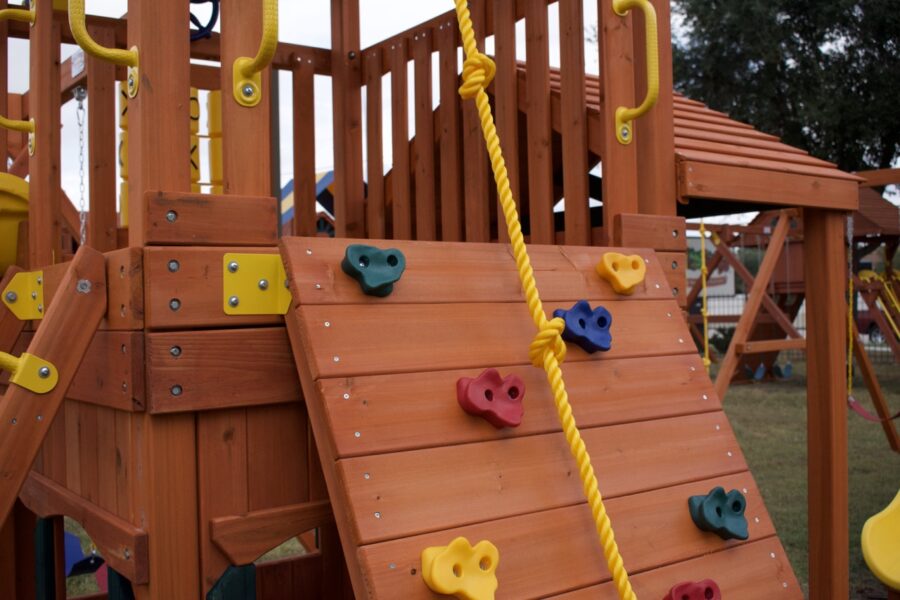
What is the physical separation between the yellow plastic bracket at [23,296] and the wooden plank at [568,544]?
1.58 metres

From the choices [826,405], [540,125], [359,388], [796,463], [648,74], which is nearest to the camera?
[359,388]

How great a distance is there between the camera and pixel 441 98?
3.48 metres

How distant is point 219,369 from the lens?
1946mm

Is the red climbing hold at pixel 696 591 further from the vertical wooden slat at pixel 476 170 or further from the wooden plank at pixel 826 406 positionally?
the wooden plank at pixel 826 406

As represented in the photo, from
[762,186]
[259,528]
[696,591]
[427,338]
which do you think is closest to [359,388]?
[427,338]

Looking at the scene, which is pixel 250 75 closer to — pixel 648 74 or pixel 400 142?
pixel 648 74

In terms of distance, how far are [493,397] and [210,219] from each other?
750mm

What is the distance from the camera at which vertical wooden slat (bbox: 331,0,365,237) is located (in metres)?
3.98

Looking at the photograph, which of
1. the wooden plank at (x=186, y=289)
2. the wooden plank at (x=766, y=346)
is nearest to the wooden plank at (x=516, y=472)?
the wooden plank at (x=186, y=289)

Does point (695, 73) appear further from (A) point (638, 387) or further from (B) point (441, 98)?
(A) point (638, 387)

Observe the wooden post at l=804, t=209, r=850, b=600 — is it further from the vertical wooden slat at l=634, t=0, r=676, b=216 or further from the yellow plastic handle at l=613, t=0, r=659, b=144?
the yellow plastic handle at l=613, t=0, r=659, b=144

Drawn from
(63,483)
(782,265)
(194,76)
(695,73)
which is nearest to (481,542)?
(63,483)

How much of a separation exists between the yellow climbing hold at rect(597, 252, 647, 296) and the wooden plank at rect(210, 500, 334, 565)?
3.22ft

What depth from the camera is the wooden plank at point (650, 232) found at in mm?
2594
